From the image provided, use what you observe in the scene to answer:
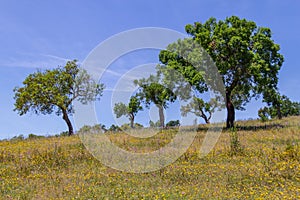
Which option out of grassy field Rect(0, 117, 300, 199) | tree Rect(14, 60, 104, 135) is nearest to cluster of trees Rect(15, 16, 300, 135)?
tree Rect(14, 60, 104, 135)

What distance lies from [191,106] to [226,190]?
3135cm

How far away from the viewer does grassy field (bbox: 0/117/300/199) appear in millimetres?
9133

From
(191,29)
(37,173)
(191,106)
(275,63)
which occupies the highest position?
(191,29)

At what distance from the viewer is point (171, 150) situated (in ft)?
55.8

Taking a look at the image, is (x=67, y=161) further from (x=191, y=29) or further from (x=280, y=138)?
(x=191, y=29)

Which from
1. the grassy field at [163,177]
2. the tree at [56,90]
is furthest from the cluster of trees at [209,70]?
the grassy field at [163,177]

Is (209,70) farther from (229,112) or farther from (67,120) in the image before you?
(67,120)

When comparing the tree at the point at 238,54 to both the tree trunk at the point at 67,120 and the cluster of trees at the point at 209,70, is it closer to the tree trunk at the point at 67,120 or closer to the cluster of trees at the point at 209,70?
the cluster of trees at the point at 209,70

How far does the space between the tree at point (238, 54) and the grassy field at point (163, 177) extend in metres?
15.0

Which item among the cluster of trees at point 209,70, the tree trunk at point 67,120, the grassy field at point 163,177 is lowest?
the grassy field at point 163,177

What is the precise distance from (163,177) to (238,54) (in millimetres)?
21407

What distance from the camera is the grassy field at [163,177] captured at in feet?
30.0

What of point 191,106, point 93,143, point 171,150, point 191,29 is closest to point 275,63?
point 191,29

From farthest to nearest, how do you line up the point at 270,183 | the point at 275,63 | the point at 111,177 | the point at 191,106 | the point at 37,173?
1. the point at 191,106
2. the point at 275,63
3. the point at 37,173
4. the point at 111,177
5. the point at 270,183
